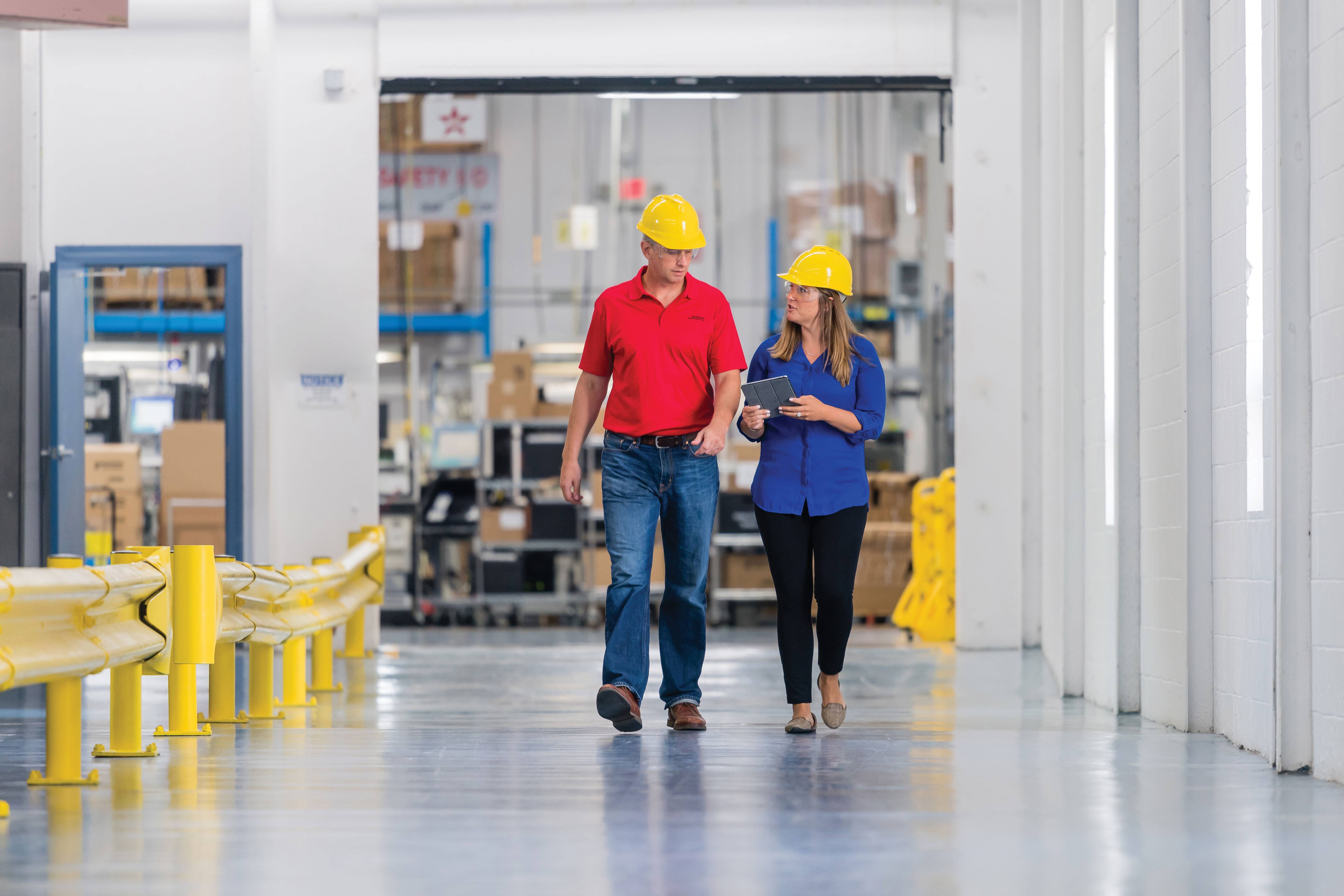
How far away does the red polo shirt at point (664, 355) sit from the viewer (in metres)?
4.90

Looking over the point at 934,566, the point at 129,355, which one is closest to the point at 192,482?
the point at 934,566

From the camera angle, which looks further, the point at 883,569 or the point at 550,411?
the point at 550,411

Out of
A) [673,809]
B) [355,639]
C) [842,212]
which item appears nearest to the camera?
[673,809]

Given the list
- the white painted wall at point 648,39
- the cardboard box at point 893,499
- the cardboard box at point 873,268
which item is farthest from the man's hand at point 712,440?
the cardboard box at point 873,268

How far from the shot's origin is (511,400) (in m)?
13.2

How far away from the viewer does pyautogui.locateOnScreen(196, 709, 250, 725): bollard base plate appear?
525cm

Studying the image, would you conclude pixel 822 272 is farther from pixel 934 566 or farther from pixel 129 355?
pixel 129 355

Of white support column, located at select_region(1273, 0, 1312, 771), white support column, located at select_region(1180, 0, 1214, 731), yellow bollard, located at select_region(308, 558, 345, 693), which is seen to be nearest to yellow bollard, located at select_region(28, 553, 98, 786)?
yellow bollard, located at select_region(308, 558, 345, 693)

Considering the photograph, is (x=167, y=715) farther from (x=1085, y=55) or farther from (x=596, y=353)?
(x=1085, y=55)

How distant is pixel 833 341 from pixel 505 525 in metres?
8.56

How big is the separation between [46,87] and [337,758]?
6.29 meters

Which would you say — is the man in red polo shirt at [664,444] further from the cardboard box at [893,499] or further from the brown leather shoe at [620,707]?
the cardboard box at [893,499]

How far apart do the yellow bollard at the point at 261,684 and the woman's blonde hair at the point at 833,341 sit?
7.13 feet

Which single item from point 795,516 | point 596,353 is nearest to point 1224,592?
point 795,516
